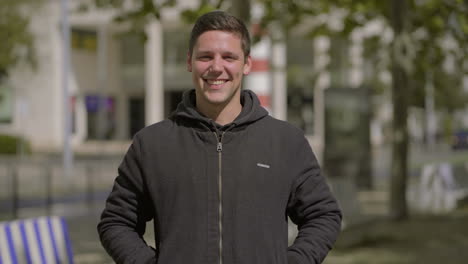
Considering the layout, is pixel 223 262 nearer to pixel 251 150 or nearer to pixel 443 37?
pixel 251 150

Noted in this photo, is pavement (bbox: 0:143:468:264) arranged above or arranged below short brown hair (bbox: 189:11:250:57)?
below

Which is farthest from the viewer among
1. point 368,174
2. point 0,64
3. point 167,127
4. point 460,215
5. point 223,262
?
point 0,64

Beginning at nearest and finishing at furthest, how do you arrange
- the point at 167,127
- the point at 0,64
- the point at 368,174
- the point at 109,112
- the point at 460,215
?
the point at 167,127 < the point at 460,215 < the point at 368,174 < the point at 0,64 < the point at 109,112

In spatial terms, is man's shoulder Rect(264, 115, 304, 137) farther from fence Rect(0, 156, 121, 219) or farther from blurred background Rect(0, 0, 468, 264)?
fence Rect(0, 156, 121, 219)

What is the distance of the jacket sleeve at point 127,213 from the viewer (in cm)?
258

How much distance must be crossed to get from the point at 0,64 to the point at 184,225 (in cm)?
2746

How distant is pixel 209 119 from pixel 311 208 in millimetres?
471

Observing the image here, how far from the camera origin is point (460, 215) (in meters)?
13.7

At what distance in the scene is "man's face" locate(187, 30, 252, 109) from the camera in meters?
2.59

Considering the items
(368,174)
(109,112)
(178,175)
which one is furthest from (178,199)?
(109,112)

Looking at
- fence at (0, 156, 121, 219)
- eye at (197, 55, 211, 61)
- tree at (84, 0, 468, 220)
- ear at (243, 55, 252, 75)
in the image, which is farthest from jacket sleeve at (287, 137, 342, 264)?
fence at (0, 156, 121, 219)

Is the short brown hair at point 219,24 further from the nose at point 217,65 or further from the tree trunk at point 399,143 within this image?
the tree trunk at point 399,143

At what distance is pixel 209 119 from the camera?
8.45ft

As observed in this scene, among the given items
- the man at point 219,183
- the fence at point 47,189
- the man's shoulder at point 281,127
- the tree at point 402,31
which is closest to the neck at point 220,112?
the man at point 219,183
